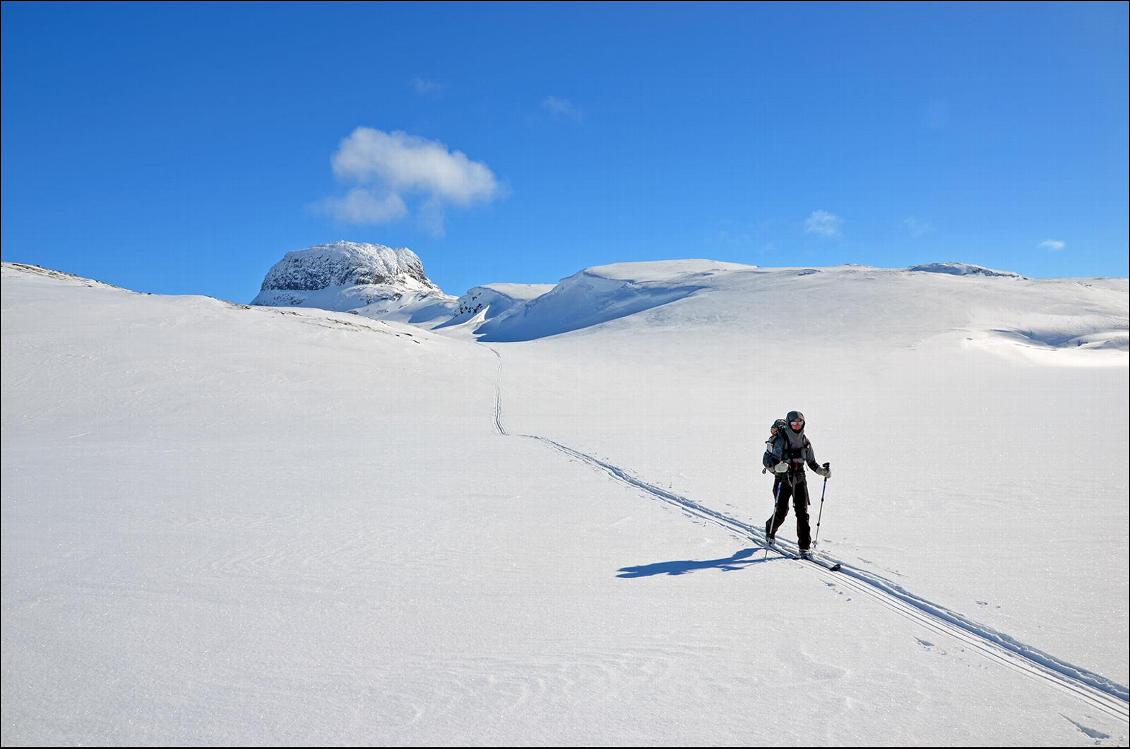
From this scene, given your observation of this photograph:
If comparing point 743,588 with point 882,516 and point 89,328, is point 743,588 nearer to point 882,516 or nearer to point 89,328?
point 882,516

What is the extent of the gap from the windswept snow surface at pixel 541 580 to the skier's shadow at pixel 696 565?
43mm

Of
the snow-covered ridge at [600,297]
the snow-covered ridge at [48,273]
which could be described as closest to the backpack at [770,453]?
the snow-covered ridge at [48,273]

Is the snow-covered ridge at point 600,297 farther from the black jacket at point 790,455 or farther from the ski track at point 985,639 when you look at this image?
the ski track at point 985,639

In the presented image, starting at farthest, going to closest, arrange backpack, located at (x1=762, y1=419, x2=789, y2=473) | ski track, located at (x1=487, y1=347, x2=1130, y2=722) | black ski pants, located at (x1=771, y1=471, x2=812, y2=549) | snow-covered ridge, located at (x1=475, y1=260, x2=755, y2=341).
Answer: snow-covered ridge, located at (x1=475, y1=260, x2=755, y2=341), backpack, located at (x1=762, y1=419, x2=789, y2=473), black ski pants, located at (x1=771, y1=471, x2=812, y2=549), ski track, located at (x1=487, y1=347, x2=1130, y2=722)

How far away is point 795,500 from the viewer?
336 inches

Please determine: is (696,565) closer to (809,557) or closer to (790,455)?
(809,557)

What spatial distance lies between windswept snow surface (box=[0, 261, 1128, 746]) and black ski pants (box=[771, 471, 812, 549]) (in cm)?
56

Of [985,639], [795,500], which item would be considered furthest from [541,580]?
[985,639]

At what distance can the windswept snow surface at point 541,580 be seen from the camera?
4438 millimetres

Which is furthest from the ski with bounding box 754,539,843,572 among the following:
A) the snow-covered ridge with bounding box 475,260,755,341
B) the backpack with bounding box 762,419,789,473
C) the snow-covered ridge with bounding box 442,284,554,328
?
the snow-covered ridge with bounding box 442,284,554,328

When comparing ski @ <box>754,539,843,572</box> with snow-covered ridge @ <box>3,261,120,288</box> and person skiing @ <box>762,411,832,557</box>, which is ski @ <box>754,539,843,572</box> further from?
snow-covered ridge @ <box>3,261,120,288</box>

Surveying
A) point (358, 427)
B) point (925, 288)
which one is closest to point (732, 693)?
point (358, 427)

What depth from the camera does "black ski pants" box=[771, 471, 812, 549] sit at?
8.23m

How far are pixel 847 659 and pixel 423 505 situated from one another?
7825 millimetres
